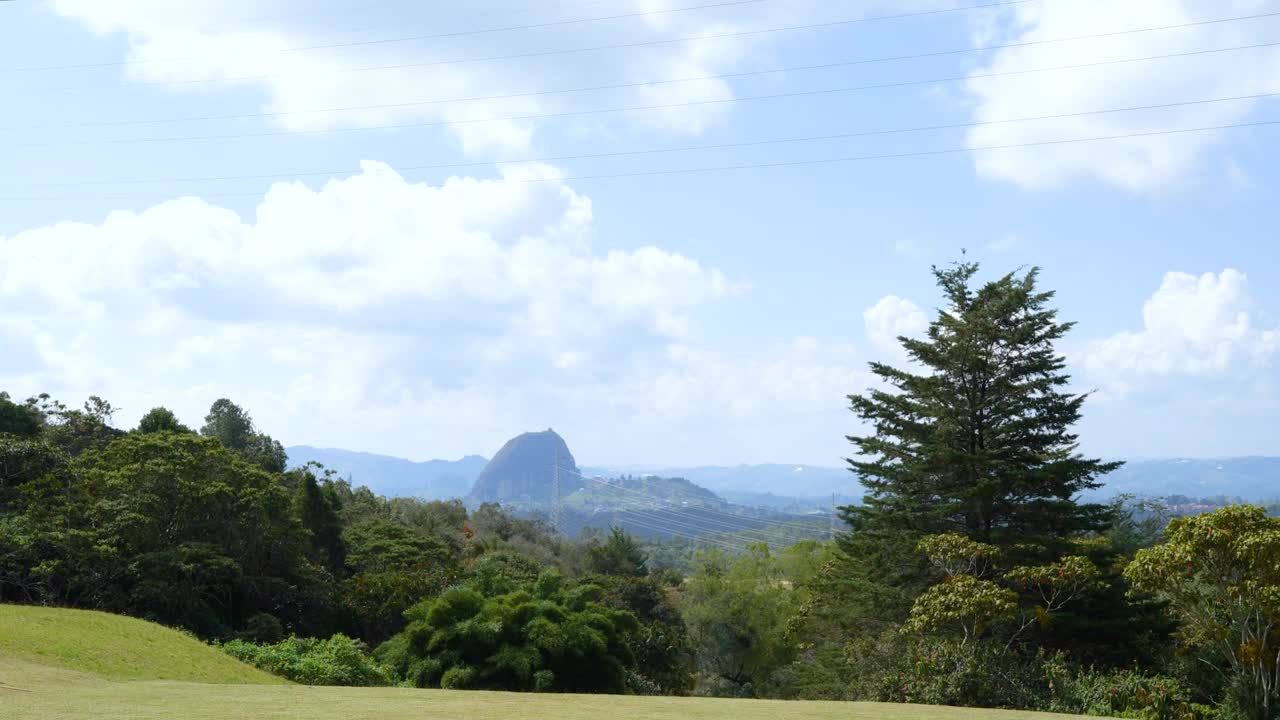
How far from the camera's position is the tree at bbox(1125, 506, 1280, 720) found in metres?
15.4

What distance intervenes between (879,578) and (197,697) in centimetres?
2089

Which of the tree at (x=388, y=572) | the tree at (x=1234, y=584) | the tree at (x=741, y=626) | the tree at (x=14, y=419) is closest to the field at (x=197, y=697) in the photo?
the tree at (x=1234, y=584)

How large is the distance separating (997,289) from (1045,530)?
674 centimetres

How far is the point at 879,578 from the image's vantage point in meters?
28.2

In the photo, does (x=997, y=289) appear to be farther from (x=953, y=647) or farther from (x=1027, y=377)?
(x=953, y=647)

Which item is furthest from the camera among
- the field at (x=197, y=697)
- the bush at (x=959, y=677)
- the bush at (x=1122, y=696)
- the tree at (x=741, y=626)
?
the tree at (x=741, y=626)

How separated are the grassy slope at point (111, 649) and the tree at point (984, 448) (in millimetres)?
16928

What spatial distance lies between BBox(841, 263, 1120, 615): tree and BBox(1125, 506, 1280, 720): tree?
300 inches

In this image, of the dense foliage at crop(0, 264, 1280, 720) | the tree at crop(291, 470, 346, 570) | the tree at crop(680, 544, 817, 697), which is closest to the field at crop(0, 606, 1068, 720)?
the dense foliage at crop(0, 264, 1280, 720)

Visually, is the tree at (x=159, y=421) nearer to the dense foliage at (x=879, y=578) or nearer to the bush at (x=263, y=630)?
the dense foliage at (x=879, y=578)

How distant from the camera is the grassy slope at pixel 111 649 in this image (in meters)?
15.2

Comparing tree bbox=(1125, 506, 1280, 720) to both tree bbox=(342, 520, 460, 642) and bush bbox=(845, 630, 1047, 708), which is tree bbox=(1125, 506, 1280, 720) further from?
tree bbox=(342, 520, 460, 642)

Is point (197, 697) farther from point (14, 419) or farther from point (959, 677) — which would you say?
point (14, 419)

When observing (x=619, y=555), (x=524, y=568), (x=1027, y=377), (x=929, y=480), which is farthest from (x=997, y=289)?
(x=619, y=555)
